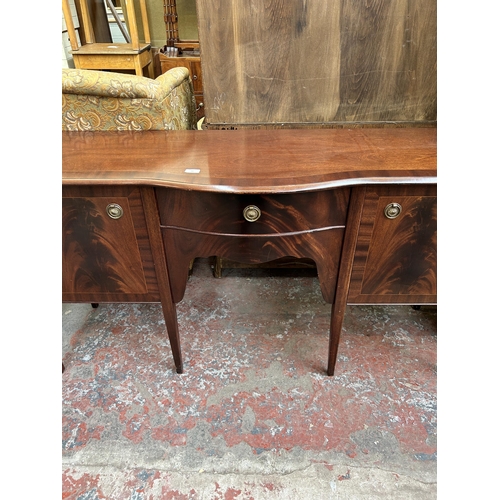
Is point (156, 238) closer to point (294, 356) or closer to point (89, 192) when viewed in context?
point (89, 192)

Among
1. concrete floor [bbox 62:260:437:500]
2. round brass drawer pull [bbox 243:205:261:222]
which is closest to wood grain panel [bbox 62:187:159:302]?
round brass drawer pull [bbox 243:205:261:222]

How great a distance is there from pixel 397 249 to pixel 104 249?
0.76 meters

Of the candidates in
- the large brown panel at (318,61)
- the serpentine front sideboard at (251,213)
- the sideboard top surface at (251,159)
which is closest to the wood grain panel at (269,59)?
the large brown panel at (318,61)

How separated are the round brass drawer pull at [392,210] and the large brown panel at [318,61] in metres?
0.58

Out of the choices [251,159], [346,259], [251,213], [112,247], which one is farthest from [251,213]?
[112,247]

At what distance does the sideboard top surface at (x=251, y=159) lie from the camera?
82 cm

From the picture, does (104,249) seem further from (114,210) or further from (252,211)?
(252,211)

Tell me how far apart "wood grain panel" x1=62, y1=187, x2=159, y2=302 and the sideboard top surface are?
62 mm

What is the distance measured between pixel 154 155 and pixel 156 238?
227mm

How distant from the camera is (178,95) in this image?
53.9 inches

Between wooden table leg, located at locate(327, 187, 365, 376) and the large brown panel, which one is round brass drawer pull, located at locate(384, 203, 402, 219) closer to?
wooden table leg, located at locate(327, 187, 365, 376)

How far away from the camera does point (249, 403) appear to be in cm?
116

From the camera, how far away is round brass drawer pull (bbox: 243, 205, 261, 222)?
2.81 ft

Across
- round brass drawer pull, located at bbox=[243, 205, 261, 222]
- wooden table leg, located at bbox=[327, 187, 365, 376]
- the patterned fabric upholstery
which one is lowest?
wooden table leg, located at bbox=[327, 187, 365, 376]
